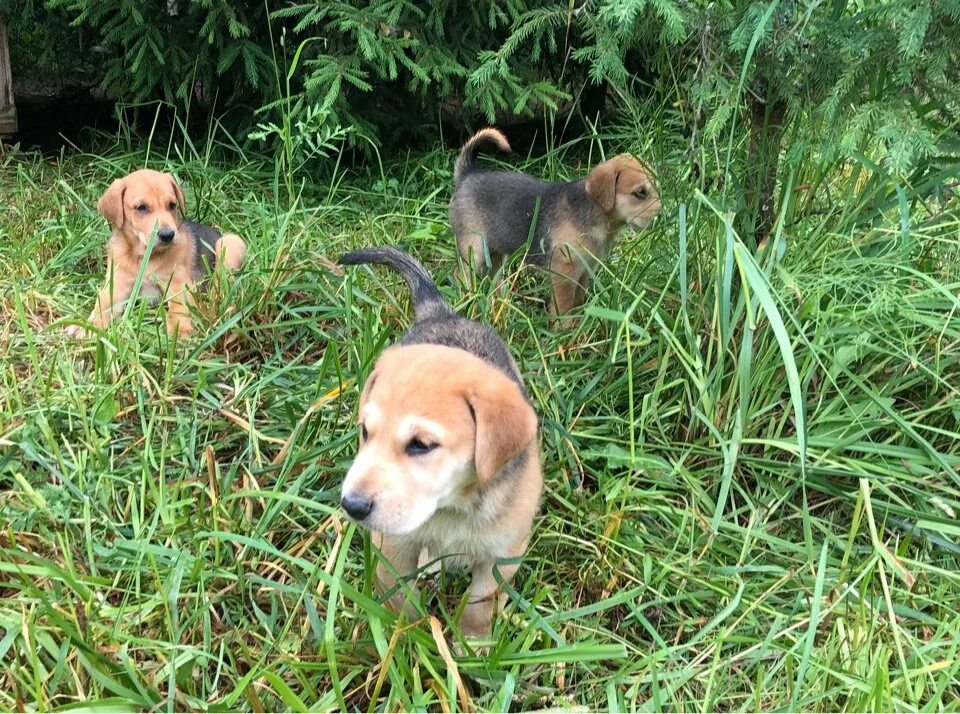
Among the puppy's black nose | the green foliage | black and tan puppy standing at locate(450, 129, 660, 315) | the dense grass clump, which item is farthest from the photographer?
the green foliage

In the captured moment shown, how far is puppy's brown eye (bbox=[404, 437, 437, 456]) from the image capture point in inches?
82.9

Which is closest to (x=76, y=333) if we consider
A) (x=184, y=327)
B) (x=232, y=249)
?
(x=184, y=327)

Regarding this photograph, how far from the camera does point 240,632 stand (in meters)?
2.46

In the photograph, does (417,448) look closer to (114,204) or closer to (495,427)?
(495,427)

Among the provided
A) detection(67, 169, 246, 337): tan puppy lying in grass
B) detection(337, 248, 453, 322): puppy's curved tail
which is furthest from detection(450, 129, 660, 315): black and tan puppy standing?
detection(67, 169, 246, 337): tan puppy lying in grass

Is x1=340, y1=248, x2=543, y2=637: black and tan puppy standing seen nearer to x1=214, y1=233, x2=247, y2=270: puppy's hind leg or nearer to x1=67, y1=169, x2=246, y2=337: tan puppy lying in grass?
x1=214, y1=233, x2=247, y2=270: puppy's hind leg

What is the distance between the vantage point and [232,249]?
14.7 feet

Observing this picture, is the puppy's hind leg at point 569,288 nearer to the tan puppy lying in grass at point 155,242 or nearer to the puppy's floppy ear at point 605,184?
the puppy's floppy ear at point 605,184

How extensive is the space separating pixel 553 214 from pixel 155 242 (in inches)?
92.0

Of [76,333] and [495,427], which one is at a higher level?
[495,427]

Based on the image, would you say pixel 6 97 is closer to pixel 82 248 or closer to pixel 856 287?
pixel 82 248

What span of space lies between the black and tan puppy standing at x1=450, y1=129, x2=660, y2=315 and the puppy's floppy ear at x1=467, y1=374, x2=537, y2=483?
83.8 inches

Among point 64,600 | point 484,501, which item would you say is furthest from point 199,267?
point 484,501

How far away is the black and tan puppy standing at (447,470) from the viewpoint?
2064mm
